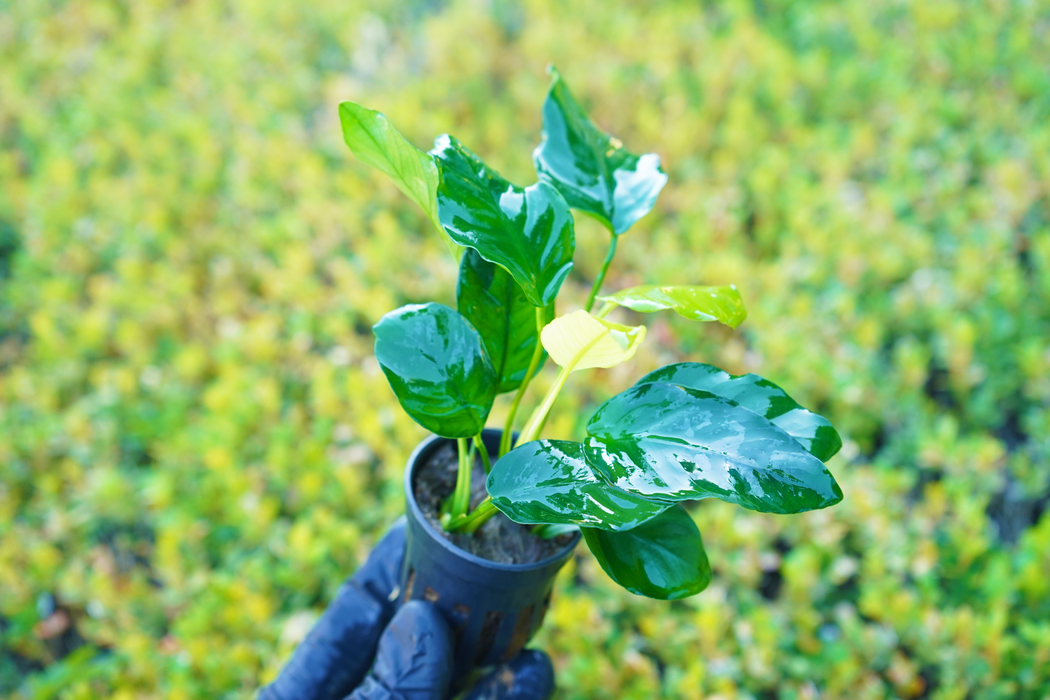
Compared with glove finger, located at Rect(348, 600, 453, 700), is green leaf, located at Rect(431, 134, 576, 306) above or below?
above

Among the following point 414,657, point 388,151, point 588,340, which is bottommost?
point 414,657

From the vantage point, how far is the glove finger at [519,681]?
906 millimetres

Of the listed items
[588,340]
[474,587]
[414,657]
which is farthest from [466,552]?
[588,340]

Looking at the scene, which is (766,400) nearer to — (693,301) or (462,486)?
(693,301)

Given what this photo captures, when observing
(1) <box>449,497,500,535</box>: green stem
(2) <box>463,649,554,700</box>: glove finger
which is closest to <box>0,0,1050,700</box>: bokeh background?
(2) <box>463,649,554,700</box>: glove finger

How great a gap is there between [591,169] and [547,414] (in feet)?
0.94

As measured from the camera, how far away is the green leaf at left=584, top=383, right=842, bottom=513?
21.5 inches

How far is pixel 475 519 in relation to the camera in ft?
2.57

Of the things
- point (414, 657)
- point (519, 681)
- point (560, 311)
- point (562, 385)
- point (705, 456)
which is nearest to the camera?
point (705, 456)

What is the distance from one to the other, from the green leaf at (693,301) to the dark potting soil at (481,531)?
1.00 feet

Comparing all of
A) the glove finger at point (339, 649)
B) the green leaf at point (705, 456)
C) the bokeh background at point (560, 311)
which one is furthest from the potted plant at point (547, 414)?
the bokeh background at point (560, 311)

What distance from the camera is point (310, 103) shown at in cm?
248

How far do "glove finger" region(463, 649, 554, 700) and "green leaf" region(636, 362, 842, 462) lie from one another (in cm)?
46

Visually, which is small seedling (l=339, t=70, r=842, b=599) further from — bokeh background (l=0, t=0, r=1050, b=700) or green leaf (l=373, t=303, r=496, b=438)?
bokeh background (l=0, t=0, r=1050, b=700)
